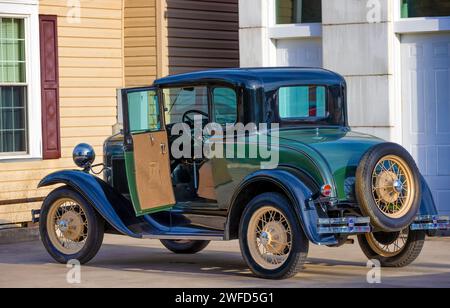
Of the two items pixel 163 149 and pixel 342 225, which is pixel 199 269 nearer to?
pixel 163 149

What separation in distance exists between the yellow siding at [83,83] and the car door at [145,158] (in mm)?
4111

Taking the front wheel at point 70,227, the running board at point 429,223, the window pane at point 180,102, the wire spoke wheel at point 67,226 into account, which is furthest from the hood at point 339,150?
the wire spoke wheel at point 67,226

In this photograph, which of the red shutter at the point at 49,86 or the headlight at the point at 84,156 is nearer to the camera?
the headlight at the point at 84,156

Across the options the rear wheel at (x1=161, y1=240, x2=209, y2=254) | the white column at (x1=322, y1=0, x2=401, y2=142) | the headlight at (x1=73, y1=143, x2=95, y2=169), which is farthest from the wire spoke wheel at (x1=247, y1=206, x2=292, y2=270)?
the white column at (x1=322, y1=0, x2=401, y2=142)

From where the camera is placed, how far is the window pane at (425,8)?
46.2 ft

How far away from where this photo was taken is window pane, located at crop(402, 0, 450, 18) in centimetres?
1407

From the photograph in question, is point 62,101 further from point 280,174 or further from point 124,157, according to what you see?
point 280,174

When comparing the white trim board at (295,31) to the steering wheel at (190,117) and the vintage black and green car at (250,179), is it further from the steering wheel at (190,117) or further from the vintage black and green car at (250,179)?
the steering wheel at (190,117)

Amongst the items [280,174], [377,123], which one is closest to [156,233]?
[280,174]

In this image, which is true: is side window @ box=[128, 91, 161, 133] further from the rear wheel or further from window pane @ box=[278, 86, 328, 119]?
the rear wheel

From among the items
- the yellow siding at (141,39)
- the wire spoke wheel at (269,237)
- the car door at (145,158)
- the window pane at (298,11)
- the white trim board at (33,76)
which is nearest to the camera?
the wire spoke wheel at (269,237)

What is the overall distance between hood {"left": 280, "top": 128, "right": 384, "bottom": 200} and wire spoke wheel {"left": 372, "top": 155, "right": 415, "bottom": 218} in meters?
0.21

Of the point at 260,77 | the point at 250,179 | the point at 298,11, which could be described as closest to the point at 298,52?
the point at 298,11

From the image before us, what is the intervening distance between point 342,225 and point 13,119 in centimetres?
679
